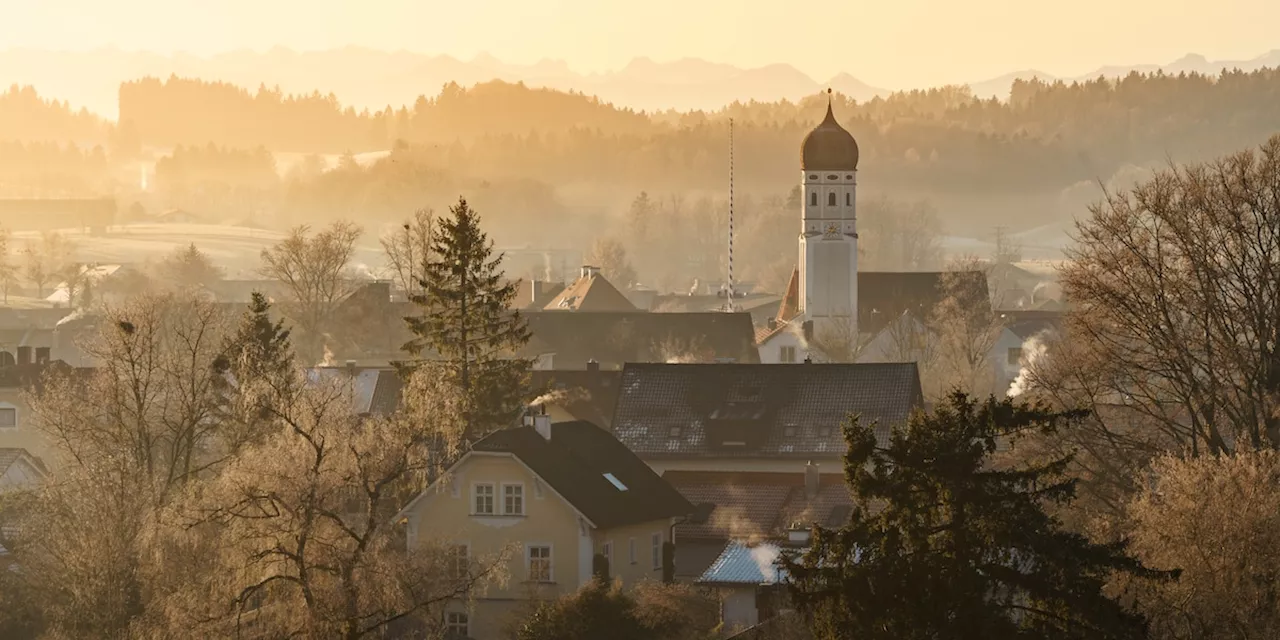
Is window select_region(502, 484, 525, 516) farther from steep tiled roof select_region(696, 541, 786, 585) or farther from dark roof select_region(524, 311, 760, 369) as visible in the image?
dark roof select_region(524, 311, 760, 369)

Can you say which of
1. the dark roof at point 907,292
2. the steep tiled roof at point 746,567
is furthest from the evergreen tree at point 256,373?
the dark roof at point 907,292

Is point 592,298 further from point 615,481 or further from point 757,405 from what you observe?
point 615,481

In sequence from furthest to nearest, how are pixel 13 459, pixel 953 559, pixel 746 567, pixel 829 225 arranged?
1. pixel 829 225
2. pixel 13 459
3. pixel 746 567
4. pixel 953 559

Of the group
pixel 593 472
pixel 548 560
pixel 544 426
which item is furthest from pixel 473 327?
pixel 548 560

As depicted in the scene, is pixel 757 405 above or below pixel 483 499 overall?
above

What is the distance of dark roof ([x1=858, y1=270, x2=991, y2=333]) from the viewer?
112188 millimetres

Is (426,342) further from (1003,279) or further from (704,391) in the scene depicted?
(1003,279)

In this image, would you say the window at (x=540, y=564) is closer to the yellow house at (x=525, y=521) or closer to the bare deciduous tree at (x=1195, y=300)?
the yellow house at (x=525, y=521)

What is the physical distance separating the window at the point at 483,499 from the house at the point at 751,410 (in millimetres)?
12754

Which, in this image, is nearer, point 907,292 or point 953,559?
point 953,559

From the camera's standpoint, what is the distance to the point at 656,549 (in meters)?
50.3

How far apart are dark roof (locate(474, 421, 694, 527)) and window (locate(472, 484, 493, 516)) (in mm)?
809

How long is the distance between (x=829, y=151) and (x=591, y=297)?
16380 mm

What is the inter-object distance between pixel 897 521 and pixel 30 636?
845 inches
